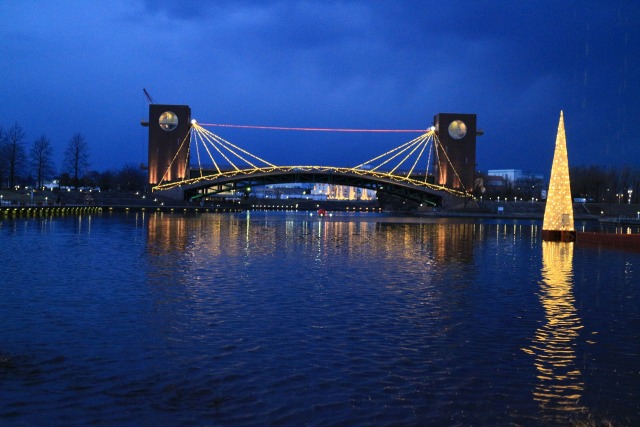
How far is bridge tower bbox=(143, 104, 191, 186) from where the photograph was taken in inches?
3947

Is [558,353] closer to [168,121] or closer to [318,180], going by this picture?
[318,180]

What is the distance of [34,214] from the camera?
2315 inches

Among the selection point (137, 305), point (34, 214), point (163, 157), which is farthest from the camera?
point (163, 157)

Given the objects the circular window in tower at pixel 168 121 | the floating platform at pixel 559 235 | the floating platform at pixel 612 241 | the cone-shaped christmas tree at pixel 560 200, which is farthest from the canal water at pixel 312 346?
the circular window in tower at pixel 168 121

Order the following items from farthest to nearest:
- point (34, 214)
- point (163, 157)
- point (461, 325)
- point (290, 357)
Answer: point (163, 157), point (34, 214), point (461, 325), point (290, 357)

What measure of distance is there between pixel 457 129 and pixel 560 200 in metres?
70.9

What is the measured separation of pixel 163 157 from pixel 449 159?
42417 millimetres

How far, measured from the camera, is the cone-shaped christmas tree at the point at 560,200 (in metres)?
32.9

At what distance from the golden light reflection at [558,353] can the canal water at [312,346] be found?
3 cm

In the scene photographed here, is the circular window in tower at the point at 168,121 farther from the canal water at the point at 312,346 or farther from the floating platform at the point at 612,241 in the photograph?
the canal water at the point at 312,346

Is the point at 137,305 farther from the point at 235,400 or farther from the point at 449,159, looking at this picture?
the point at 449,159

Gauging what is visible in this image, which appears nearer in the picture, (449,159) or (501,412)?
(501,412)

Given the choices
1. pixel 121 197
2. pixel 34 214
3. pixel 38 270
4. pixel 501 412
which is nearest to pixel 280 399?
pixel 501 412

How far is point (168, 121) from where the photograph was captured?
333 feet
